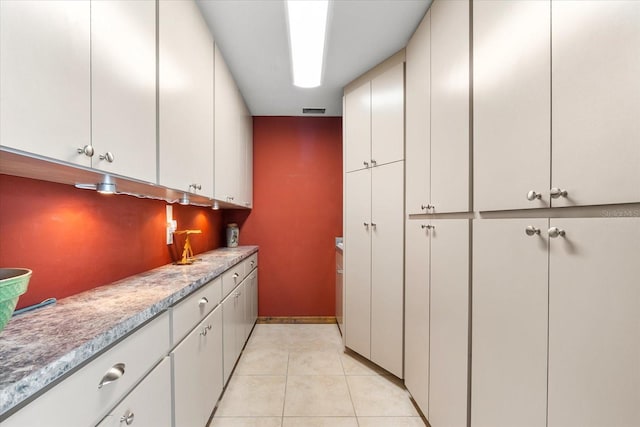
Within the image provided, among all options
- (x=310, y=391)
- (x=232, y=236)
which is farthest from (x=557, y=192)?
(x=232, y=236)

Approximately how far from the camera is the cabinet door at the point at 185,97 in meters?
1.26

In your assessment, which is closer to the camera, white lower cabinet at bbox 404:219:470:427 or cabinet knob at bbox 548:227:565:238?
cabinet knob at bbox 548:227:565:238

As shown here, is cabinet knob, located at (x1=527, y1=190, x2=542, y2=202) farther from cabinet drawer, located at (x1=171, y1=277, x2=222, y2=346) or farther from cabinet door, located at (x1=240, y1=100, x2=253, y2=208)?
cabinet door, located at (x1=240, y1=100, x2=253, y2=208)

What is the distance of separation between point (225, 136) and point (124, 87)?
129cm

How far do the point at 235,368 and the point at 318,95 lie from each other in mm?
2590

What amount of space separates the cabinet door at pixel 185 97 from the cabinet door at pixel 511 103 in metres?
1.37

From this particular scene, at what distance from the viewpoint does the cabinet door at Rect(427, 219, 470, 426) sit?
4.23 feet

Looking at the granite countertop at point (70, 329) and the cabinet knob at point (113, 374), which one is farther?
the cabinet knob at point (113, 374)

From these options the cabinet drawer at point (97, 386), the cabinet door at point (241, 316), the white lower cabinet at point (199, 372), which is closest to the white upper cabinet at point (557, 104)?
the cabinet drawer at point (97, 386)

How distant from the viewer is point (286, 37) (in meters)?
1.92

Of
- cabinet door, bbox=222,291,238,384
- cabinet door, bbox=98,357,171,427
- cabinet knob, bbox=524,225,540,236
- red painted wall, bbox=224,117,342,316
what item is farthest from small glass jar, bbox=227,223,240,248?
cabinet knob, bbox=524,225,540,236

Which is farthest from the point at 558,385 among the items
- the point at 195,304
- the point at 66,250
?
the point at 66,250

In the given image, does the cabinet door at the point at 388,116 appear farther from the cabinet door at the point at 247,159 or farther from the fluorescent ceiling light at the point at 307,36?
the cabinet door at the point at 247,159

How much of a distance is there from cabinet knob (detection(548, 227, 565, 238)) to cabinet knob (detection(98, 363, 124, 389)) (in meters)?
1.29
